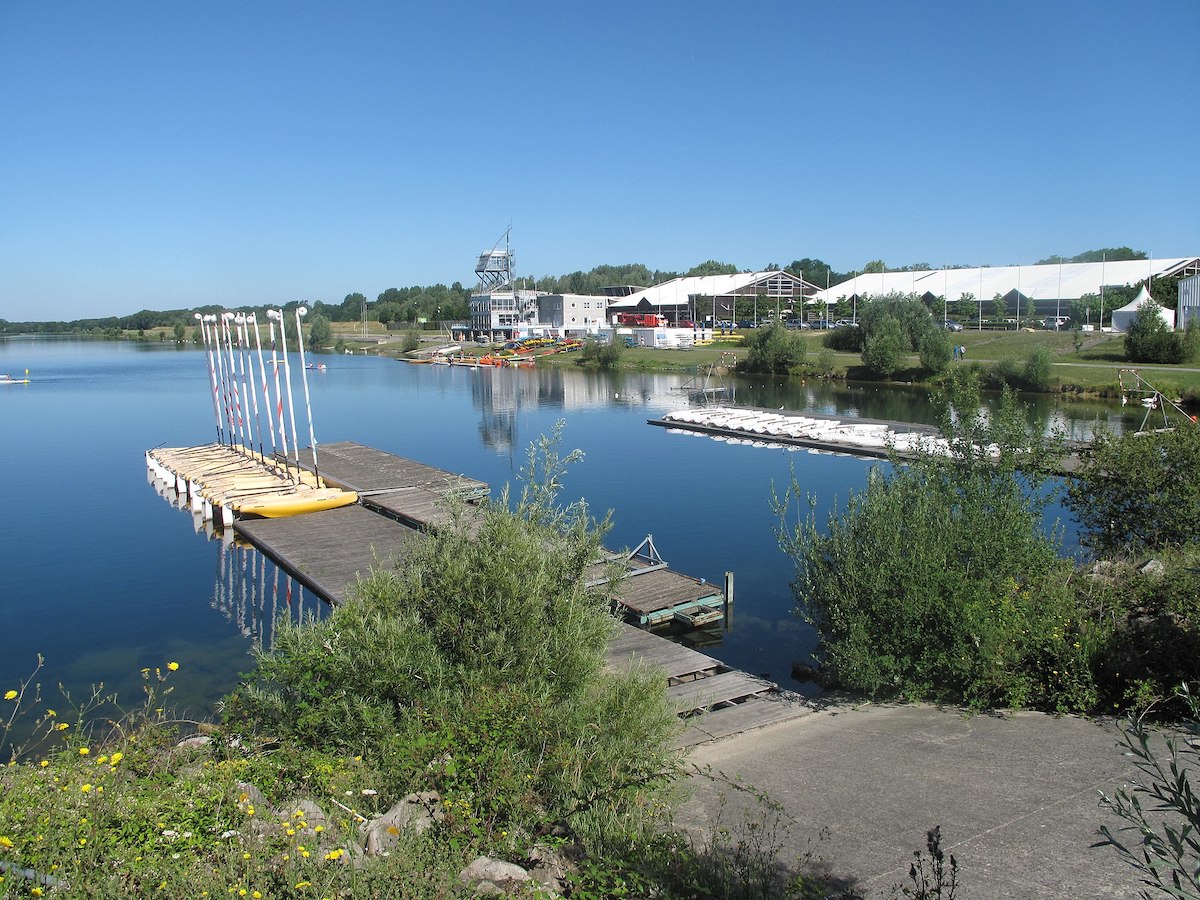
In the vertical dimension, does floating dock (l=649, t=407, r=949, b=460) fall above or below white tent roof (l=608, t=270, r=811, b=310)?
below

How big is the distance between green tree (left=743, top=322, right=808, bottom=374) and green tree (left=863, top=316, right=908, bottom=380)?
8.17 meters

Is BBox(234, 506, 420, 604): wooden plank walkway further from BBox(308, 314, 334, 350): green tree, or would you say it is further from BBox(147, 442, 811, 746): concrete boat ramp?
BBox(308, 314, 334, 350): green tree

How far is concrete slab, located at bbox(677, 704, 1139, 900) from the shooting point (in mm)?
8219

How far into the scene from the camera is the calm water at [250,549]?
68.4 ft

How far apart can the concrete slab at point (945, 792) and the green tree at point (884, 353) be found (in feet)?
220

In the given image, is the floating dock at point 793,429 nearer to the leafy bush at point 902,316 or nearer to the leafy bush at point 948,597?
the leafy bush at point 948,597

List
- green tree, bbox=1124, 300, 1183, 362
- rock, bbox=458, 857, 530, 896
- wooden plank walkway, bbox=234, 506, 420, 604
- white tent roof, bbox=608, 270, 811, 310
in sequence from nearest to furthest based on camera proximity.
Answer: rock, bbox=458, 857, 530, 896
wooden plank walkway, bbox=234, 506, 420, 604
green tree, bbox=1124, 300, 1183, 362
white tent roof, bbox=608, 270, 811, 310

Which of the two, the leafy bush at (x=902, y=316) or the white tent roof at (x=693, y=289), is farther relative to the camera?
the white tent roof at (x=693, y=289)

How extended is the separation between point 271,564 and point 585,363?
77581mm

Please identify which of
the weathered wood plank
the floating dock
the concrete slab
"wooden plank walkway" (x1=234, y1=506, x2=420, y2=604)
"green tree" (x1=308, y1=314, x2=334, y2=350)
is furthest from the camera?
"green tree" (x1=308, y1=314, x2=334, y2=350)

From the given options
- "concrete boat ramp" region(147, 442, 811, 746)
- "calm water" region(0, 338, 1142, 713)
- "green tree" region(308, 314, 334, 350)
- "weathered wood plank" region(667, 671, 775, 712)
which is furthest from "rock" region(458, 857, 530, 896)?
"green tree" region(308, 314, 334, 350)

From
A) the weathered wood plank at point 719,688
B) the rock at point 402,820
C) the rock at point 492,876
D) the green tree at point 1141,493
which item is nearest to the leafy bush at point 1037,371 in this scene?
the green tree at point 1141,493

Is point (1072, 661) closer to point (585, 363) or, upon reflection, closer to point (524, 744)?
point (524, 744)

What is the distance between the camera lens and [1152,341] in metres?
65.1
